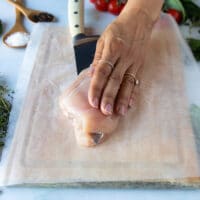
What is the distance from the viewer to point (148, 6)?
1.13 m

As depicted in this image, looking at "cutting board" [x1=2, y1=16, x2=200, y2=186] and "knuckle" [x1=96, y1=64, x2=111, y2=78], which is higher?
"knuckle" [x1=96, y1=64, x2=111, y2=78]

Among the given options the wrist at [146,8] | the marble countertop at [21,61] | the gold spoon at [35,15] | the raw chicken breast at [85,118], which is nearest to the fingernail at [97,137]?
the raw chicken breast at [85,118]

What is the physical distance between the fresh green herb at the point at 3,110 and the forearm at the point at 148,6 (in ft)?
1.38

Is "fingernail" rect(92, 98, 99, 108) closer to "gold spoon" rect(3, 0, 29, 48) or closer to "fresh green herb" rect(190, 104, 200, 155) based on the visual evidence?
"fresh green herb" rect(190, 104, 200, 155)

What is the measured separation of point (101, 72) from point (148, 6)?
33 cm

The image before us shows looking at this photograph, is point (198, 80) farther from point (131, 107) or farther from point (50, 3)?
point (50, 3)

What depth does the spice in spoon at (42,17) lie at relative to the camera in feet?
4.18

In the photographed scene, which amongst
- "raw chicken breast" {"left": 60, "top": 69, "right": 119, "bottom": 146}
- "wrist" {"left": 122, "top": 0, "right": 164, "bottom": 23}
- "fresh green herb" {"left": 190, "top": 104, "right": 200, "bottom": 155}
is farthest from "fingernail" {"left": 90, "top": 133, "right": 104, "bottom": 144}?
"wrist" {"left": 122, "top": 0, "right": 164, "bottom": 23}

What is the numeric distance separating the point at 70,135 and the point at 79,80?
14 cm

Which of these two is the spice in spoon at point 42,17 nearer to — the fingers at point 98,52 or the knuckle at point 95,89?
the fingers at point 98,52

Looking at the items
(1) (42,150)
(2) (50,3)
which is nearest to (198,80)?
(1) (42,150)

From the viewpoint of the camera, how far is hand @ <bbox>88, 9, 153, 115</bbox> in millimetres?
890

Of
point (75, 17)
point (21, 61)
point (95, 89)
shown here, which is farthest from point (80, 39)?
point (95, 89)

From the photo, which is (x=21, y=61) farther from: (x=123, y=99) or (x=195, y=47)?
(x=195, y=47)
